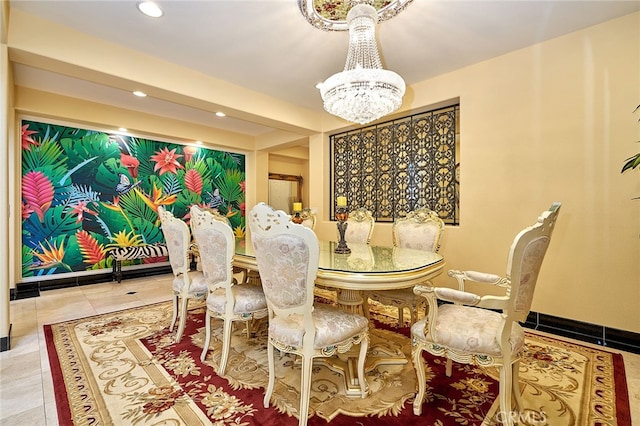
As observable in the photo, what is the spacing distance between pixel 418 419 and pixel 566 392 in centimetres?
103

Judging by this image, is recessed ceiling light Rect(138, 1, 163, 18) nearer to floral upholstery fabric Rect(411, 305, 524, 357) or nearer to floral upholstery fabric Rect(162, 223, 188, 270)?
floral upholstery fabric Rect(162, 223, 188, 270)

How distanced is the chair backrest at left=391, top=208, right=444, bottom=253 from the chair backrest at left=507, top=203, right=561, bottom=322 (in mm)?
1293

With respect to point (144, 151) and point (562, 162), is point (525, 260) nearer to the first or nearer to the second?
point (562, 162)

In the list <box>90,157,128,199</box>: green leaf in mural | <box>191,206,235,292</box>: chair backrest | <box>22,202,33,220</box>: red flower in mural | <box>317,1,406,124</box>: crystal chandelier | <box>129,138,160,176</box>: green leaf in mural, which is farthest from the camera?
<box>129,138,160,176</box>: green leaf in mural

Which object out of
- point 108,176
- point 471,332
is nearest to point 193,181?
point 108,176

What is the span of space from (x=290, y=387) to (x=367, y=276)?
0.91 meters

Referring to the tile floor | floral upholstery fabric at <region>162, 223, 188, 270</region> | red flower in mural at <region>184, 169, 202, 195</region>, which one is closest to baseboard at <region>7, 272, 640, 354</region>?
the tile floor

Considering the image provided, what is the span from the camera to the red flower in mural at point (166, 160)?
5.20 meters

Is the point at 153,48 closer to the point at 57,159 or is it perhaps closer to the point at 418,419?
the point at 57,159

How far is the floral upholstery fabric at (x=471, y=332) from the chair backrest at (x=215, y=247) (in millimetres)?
1294

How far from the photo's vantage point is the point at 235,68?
3273 millimetres

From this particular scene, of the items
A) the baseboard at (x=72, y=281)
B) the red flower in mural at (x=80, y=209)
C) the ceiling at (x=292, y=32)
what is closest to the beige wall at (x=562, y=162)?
the ceiling at (x=292, y=32)

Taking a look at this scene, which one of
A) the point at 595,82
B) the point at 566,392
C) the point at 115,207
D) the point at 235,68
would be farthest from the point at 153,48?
the point at 566,392

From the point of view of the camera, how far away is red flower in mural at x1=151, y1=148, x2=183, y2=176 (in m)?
5.20
